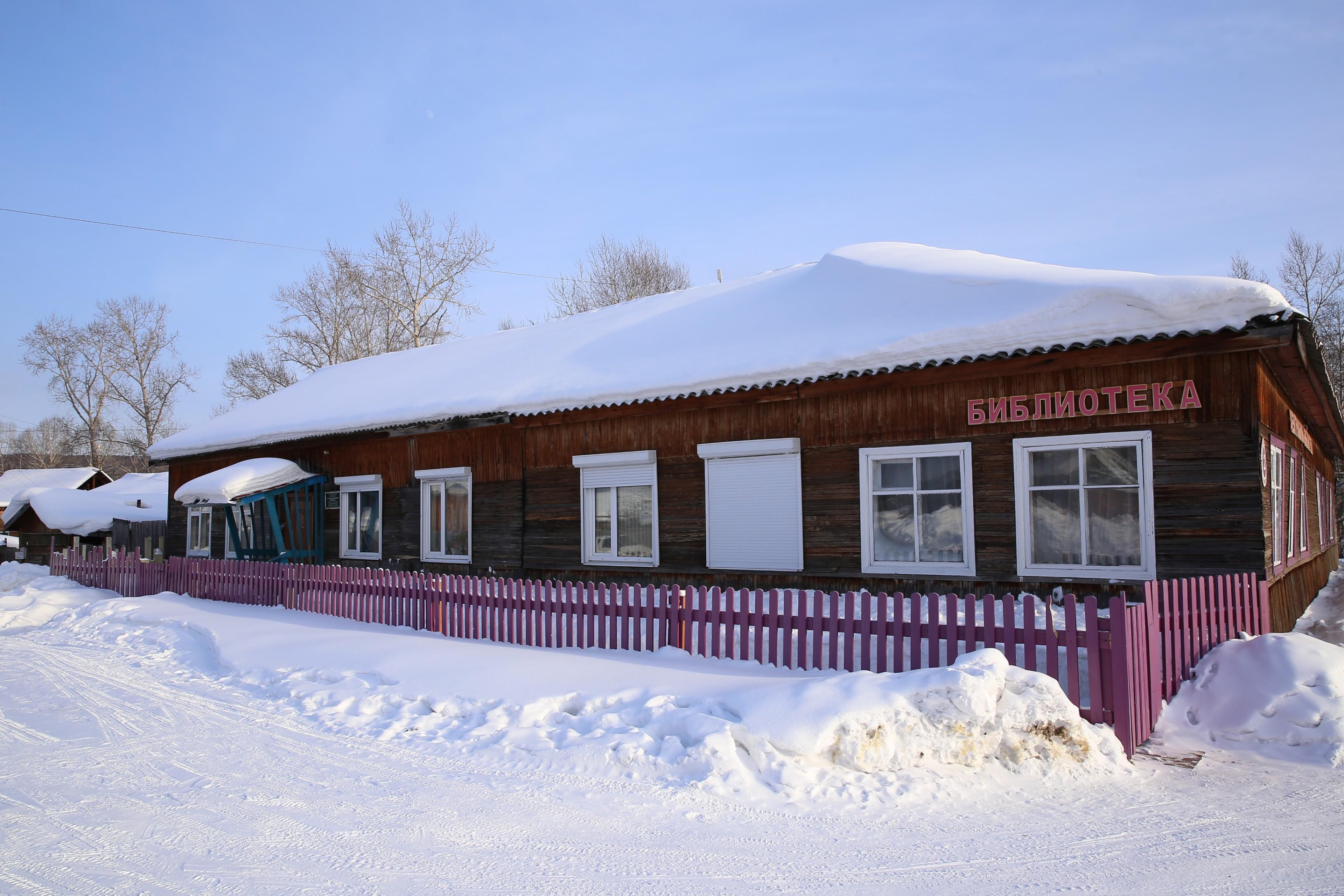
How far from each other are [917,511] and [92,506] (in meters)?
37.0

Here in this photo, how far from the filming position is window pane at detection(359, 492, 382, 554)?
18047mm

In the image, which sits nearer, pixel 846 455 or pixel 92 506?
pixel 846 455

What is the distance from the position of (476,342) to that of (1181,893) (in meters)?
20.5

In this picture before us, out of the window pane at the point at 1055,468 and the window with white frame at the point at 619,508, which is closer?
the window pane at the point at 1055,468

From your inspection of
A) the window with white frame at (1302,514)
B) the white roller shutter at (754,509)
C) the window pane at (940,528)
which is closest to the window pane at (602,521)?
the white roller shutter at (754,509)

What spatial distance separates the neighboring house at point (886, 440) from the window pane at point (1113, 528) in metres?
0.02

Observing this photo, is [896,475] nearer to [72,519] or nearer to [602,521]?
[602,521]

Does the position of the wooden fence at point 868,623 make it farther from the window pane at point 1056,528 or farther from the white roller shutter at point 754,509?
the white roller shutter at point 754,509

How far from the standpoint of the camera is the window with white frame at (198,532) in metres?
23.5

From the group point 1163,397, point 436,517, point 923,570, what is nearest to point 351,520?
point 436,517

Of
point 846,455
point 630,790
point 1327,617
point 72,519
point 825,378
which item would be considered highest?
point 825,378

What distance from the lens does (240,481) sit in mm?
17734

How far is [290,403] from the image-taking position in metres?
22.5

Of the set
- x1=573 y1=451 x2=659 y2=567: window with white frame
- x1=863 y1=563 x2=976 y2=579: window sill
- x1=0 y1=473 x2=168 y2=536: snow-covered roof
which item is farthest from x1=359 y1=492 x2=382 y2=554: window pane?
x1=0 y1=473 x2=168 y2=536: snow-covered roof
